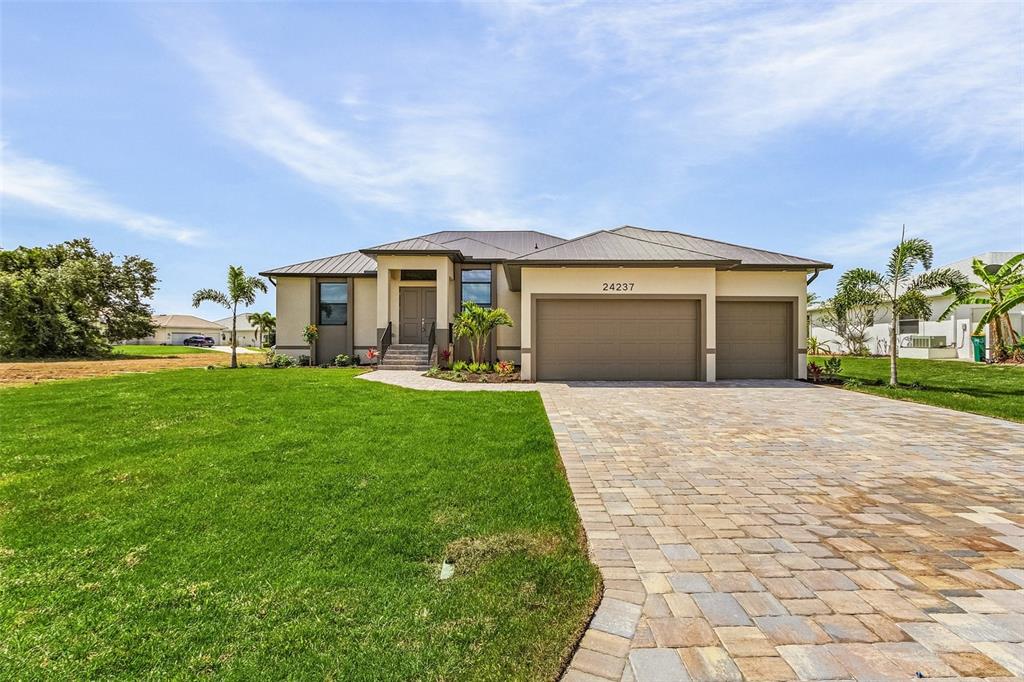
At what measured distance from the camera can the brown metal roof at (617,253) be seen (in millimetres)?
12180

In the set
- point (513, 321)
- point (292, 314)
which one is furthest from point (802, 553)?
point (292, 314)

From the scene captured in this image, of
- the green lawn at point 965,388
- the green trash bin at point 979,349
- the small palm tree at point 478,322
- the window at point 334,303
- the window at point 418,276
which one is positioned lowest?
the green lawn at point 965,388

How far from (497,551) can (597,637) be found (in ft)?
3.27

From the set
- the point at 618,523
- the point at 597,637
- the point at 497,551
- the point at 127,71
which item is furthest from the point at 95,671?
the point at 127,71

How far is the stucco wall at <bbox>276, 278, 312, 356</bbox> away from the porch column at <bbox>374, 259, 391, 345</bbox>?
4367mm

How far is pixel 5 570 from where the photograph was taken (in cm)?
272

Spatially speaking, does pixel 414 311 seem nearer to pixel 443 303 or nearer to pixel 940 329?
pixel 443 303

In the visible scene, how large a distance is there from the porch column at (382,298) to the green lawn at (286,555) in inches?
387

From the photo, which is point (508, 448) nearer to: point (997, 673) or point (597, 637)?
point (597, 637)

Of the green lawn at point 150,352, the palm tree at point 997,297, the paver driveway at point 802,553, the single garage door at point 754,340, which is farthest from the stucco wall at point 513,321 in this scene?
the green lawn at point 150,352

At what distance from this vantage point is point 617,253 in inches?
500

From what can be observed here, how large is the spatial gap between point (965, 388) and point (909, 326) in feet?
60.3

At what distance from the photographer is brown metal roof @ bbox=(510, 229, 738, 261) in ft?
40.0

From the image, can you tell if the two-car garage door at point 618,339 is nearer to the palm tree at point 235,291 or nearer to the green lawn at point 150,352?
the palm tree at point 235,291
